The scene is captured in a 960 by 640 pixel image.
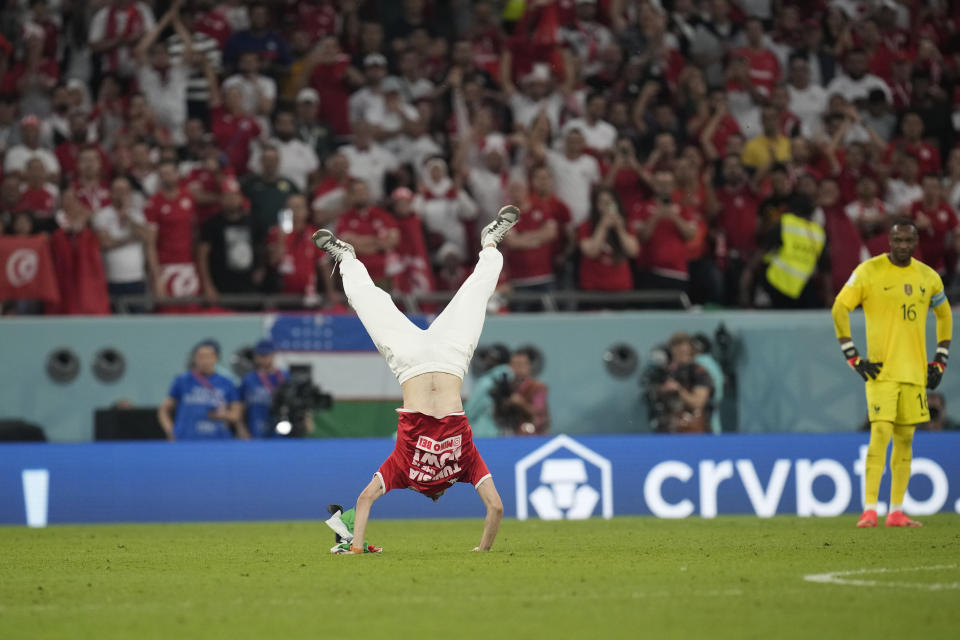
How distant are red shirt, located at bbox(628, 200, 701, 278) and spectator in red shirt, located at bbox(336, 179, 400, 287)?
3.09 meters

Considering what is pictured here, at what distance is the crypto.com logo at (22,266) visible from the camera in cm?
1764

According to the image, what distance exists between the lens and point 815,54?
22.4 meters

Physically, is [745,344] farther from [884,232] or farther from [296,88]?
[296,88]

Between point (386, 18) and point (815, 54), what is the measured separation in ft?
21.0

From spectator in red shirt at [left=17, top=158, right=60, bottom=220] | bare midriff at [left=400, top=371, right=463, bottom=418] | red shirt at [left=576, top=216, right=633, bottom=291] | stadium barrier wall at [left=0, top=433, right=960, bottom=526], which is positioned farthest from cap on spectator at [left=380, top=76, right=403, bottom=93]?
bare midriff at [left=400, top=371, right=463, bottom=418]

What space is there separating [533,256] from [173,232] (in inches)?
174

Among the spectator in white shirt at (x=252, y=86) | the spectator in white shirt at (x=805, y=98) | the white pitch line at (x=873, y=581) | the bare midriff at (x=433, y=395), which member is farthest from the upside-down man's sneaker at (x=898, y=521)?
the spectator in white shirt at (x=252, y=86)

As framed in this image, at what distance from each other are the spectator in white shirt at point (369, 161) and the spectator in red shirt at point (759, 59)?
18.6ft

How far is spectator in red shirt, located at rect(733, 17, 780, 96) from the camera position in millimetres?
21812

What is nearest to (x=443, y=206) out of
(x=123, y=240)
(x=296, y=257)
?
(x=296, y=257)

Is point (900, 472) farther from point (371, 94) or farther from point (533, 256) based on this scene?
point (371, 94)

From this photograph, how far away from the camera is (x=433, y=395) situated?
33.8 feet

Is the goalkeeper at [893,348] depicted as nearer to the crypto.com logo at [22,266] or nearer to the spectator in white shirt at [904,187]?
the spectator in white shirt at [904,187]

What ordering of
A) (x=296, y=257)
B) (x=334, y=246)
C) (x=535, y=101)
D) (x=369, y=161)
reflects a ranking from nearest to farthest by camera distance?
(x=334, y=246), (x=296, y=257), (x=369, y=161), (x=535, y=101)
